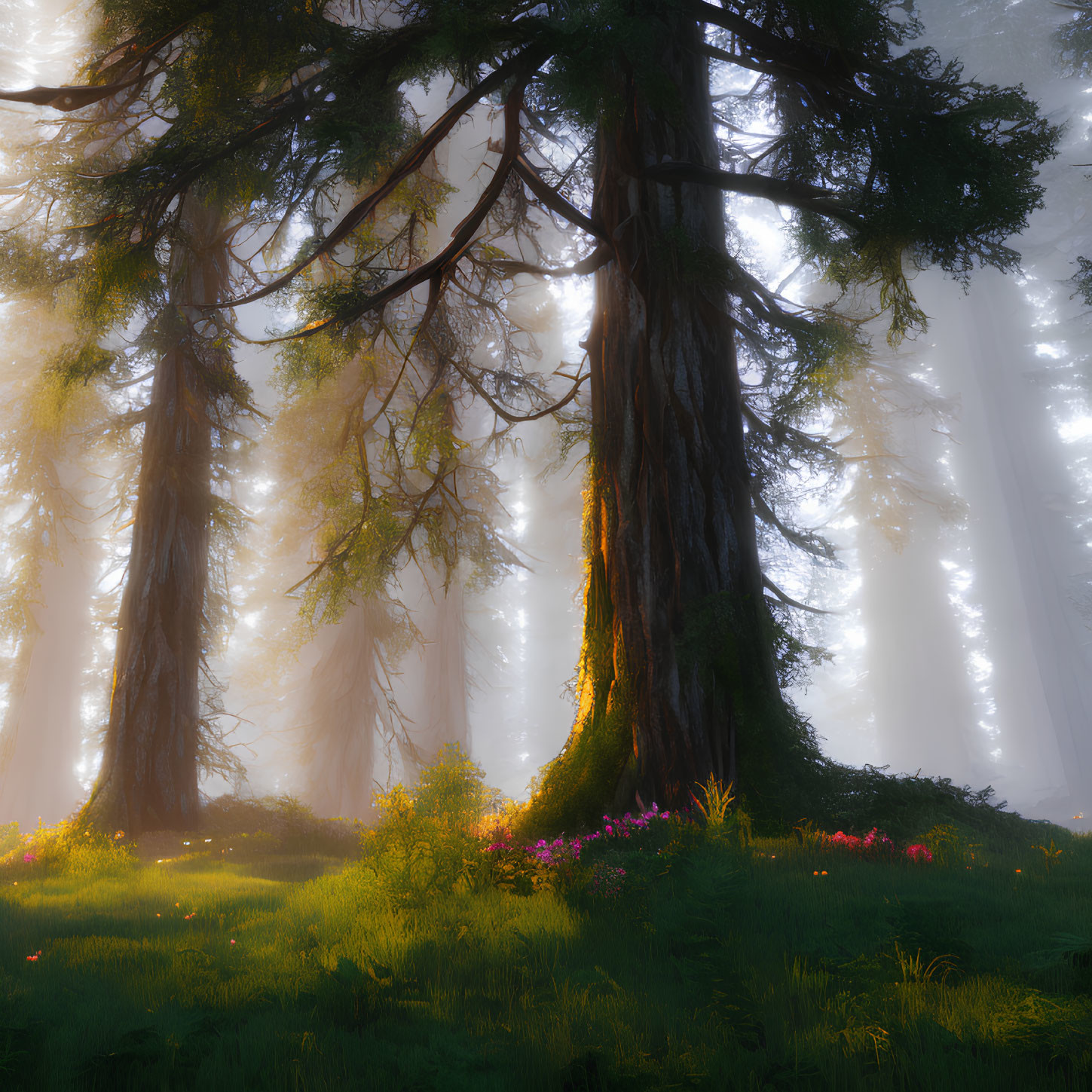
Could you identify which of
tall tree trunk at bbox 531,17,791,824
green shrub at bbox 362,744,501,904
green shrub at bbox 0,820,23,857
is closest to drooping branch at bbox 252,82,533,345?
tall tree trunk at bbox 531,17,791,824

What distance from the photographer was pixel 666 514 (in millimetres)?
5805

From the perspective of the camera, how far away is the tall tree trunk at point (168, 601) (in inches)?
356

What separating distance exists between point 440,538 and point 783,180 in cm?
477

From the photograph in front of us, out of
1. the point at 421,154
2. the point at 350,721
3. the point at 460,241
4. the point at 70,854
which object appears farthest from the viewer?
the point at 350,721

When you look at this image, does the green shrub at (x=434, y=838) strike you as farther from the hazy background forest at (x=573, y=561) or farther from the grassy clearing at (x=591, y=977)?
the hazy background forest at (x=573, y=561)

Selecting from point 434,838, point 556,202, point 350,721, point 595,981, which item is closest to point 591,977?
point 595,981

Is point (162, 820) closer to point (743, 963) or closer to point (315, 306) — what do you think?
point (315, 306)

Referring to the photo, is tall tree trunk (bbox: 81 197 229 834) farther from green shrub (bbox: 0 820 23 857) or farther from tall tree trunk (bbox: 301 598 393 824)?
tall tree trunk (bbox: 301 598 393 824)

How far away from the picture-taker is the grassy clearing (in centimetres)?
191

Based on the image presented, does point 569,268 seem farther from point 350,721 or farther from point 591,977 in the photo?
point 350,721

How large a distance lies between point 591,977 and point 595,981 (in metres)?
0.02

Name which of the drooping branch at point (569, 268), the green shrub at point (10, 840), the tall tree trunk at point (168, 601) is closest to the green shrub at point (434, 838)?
the drooping branch at point (569, 268)

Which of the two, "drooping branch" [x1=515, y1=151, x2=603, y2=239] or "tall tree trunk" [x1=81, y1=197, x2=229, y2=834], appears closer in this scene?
"drooping branch" [x1=515, y1=151, x2=603, y2=239]

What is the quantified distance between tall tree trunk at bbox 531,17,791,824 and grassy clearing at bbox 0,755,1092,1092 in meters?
1.08
